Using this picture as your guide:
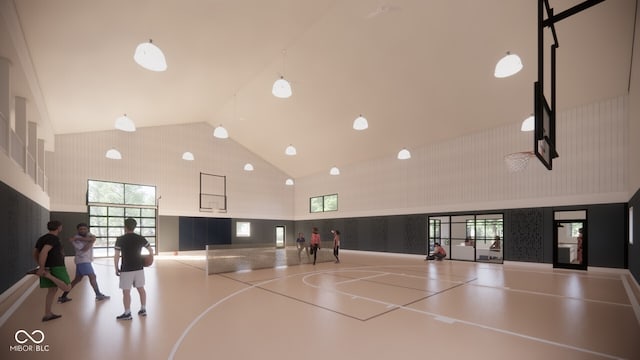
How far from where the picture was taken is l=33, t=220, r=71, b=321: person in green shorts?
16.3ft

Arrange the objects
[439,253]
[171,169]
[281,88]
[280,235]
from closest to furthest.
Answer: [281,88] < [439,253] < [171,169] < [280,235]

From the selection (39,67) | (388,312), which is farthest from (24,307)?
(388,312)

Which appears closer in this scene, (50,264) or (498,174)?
(50,264)

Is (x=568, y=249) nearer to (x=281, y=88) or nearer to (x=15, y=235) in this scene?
(x=281, y=88)

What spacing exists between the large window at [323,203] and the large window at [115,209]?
10.5 meters

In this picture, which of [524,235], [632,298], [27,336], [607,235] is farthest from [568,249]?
[27,336]

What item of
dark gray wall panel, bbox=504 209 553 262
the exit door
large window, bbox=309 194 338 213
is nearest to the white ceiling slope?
dark gray wall panel, bbox=504 209 553 262

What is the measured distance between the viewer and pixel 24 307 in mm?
6152

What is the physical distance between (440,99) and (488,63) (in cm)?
253

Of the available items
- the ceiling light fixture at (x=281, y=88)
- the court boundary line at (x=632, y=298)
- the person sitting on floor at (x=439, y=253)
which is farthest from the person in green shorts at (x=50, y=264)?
the person sitting on floor at (x=439, y=253)

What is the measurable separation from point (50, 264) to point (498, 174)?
1515 centimetres

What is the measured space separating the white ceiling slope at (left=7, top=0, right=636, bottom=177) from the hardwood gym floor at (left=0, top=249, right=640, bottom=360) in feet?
19.2

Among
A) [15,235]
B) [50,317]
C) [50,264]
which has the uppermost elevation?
[15,235]

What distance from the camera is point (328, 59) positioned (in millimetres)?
11531
